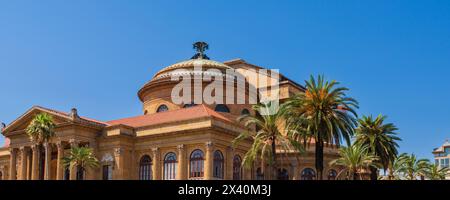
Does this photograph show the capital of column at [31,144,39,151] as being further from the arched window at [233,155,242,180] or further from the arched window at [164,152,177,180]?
the arched window at [233,155,242,180]

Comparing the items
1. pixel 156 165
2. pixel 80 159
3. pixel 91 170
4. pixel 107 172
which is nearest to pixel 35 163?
pixel 91 170

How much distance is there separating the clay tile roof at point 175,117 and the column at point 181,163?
317 centimetres

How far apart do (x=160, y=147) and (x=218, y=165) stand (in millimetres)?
6958

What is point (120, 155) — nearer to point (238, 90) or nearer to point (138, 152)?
point (138, 152)

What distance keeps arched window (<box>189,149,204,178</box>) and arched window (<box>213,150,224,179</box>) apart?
4.43 feet

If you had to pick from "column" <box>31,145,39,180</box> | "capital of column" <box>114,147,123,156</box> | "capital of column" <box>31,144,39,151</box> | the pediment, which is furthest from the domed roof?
"column" <box>31,145,39,180</box>

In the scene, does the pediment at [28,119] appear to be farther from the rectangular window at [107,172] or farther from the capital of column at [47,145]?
the rectangular window at [107,172]

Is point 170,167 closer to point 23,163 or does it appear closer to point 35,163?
point 35,163

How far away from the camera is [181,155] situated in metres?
61.0

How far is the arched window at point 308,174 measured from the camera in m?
68.6
